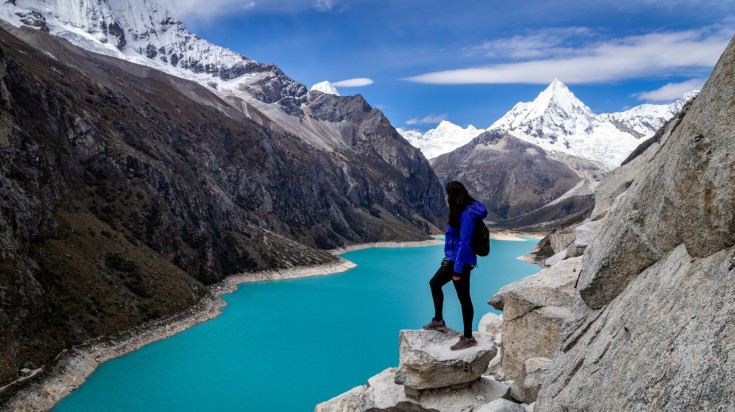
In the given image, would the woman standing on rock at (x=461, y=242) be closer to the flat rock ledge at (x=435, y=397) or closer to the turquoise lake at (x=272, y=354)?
the flat rock ledge at (x=435, y=397)

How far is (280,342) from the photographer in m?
60.3

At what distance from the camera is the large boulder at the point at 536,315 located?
16.3 meters

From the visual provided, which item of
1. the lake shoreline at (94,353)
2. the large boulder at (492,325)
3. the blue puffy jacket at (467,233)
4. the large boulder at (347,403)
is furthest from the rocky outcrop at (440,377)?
the lake shoreline at (94,353)

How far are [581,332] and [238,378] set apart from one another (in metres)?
43.6

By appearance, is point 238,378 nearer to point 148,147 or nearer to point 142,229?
point 142,229

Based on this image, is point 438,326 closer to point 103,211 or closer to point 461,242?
point 461,242

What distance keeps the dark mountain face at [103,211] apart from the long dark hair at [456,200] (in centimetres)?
4358

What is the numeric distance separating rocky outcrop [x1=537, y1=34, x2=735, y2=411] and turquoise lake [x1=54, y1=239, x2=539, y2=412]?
35.3 m

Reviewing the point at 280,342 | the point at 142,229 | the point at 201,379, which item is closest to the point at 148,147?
the point at 142,229

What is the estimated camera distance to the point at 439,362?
13305mm

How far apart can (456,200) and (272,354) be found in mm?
48526

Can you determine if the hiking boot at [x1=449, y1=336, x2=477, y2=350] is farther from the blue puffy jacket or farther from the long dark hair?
the long dark hair

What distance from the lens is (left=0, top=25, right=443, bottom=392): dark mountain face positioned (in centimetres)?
5119

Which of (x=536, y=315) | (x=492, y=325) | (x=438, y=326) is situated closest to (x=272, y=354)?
(x=492, y=325)
